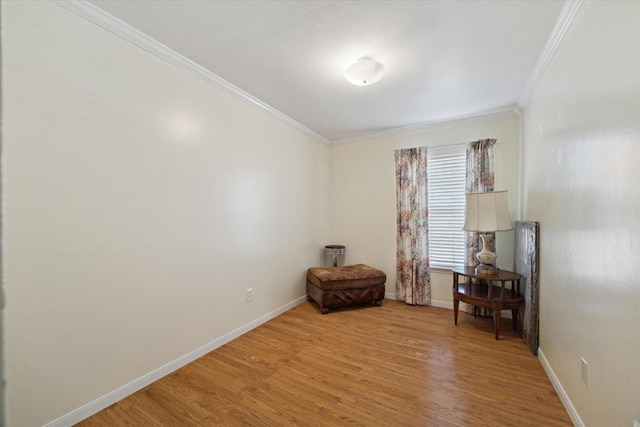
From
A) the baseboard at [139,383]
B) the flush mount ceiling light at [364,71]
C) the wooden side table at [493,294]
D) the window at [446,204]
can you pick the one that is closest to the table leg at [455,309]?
the wooden side table at [493,294]

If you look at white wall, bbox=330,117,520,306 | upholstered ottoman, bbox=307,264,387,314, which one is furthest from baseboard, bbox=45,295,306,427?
white wall, bbox=330,117,520,306

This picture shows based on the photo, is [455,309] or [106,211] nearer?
[106,211]

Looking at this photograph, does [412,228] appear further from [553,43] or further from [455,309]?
[553,43]

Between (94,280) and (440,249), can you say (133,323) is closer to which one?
(94,280)

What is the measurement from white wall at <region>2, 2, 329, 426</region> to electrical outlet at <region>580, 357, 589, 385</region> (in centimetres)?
260

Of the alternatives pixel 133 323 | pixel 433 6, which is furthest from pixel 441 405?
pixel 433 6

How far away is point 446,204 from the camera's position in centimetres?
361

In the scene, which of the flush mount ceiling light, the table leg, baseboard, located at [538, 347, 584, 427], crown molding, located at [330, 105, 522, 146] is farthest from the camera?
crown molding, located at [330, 105, 522, 146]

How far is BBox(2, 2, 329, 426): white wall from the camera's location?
147 centimetres

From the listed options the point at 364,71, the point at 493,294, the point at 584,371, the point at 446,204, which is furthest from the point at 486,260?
the point at 364,71

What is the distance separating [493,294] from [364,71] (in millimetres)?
2458

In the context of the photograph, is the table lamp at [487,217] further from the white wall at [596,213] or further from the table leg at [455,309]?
the white wall at [596,213]

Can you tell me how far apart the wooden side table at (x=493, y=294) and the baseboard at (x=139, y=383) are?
224 centimetres

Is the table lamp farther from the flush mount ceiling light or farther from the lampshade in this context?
the flush mount ceiling light
